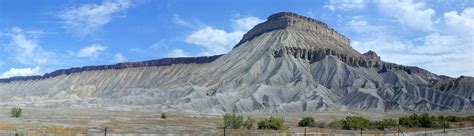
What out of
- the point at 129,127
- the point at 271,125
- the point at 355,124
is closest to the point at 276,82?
the point at 355,124

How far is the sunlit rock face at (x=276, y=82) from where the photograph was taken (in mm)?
117938

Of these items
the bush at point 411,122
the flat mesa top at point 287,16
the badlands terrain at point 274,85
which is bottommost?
the bush at point 411,122

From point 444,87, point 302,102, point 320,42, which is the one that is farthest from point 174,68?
point 444,87

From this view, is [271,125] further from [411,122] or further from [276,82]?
[276,82]

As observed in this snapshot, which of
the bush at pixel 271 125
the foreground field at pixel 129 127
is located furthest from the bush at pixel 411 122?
the bush at pixel 271 125

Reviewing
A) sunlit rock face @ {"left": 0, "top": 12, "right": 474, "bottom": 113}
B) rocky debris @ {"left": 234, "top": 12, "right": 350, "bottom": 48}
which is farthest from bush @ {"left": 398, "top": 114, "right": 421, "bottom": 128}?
rocky debris @ {"left": 234, "top": 12, "right": 350, "bottom": 48}

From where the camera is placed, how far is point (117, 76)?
185375 millimetres

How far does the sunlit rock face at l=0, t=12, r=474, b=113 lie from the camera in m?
118

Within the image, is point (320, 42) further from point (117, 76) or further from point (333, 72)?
point (117, 76)

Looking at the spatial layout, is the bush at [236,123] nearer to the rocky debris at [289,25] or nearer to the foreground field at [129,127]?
the foreground field at [129,127]

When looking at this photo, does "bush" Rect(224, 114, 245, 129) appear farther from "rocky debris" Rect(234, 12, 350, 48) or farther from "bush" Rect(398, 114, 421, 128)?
"rocky debris" Rect(234, 12, 350, 48)

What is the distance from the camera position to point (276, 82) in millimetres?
130500

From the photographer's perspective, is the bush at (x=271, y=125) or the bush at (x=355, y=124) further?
the bush at (x=355, y=124)

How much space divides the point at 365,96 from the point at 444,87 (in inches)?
1055
